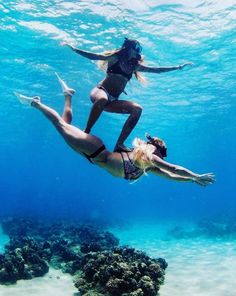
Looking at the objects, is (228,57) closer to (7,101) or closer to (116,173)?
(116,173)

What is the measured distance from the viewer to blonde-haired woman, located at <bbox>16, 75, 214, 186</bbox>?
244 inches

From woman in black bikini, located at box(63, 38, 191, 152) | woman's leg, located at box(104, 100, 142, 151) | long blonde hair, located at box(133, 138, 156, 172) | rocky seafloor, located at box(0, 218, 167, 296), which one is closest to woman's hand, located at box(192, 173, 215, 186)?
long blonde hair, located at box(133, 138, 156, 172)

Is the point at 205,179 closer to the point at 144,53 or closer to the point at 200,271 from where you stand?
the point at 200,271

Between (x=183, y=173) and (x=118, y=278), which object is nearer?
(x=183, y=173)

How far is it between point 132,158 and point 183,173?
111cm

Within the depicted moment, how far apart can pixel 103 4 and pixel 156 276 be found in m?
14.5

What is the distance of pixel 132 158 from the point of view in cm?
668

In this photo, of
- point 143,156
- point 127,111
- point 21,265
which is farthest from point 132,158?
point 21,265

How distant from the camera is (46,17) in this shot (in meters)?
19.6

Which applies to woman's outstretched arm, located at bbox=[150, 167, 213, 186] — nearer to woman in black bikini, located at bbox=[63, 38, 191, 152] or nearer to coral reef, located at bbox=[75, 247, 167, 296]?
woman in black bikini, located at bbox=[63, 38, 191, 152]

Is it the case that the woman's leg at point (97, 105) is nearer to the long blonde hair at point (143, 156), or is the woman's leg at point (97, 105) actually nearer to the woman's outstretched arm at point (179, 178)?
the long blonde hair at point (143, 156)

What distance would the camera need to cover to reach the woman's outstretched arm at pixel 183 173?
595cm

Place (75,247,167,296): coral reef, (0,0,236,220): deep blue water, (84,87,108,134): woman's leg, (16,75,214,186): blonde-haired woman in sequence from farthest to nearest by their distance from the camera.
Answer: (0,0,236,220): deep blue water < (75,247,167,296): coral reef < (84,87,108,134): woman's leg < (16,75,214,186): blonde-haired woman

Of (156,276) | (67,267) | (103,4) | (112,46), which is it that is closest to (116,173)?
(156,276)
